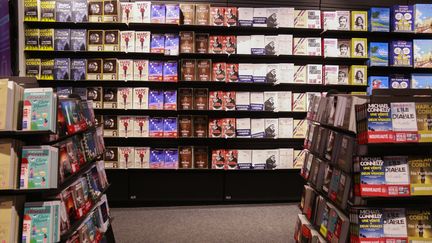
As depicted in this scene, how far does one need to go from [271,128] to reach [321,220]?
8.17 ft

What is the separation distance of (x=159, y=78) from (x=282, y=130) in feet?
6.24

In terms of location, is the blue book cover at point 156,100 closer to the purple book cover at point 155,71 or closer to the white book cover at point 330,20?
the purple book cover at point 155,71

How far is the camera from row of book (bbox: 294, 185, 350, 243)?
2.59 metres

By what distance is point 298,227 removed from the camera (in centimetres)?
369

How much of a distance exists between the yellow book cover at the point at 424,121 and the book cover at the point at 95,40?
411cm

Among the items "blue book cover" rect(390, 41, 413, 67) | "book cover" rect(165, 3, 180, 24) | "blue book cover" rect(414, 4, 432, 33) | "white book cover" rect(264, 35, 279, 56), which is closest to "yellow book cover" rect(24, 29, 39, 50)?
"book cover" rect(165, 3, 180, 24)

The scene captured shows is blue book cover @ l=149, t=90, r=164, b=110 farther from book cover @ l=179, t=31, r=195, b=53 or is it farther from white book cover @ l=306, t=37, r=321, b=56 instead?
white book cover @ l=306, t=37, r=321, b=56

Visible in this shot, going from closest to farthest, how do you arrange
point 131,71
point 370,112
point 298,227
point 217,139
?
point 370,112 → point 298,227 → point 131,71 → point 217,139

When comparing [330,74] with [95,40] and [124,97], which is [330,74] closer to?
[124,97]

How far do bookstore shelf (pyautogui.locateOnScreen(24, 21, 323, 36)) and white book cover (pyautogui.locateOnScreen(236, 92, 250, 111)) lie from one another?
95 cm

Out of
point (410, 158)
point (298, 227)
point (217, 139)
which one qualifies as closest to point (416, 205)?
point (410, 158)

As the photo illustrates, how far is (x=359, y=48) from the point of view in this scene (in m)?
5.50

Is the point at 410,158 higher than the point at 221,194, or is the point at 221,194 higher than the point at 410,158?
the point at 410,158

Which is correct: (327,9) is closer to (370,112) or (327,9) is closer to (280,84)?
(280,84)
